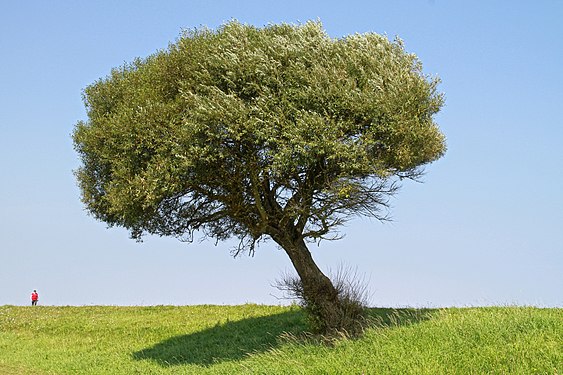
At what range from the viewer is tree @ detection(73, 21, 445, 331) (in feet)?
68.2

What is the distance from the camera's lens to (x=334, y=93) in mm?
20906

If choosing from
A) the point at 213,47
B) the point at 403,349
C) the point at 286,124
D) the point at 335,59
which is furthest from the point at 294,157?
the point at 403,349

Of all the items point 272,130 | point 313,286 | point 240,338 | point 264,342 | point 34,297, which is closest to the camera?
point 272,130

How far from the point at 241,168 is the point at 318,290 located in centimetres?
585

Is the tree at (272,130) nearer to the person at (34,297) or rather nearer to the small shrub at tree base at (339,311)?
the small shrub at tree base at (339,311)

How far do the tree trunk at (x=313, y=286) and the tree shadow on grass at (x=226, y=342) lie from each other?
7.23 ft

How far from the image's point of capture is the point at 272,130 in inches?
806

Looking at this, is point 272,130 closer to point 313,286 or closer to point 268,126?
point 268,126

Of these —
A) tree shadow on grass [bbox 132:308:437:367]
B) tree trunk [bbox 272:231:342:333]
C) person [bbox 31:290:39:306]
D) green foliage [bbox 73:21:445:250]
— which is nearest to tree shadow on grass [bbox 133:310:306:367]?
tree shadow on grass [bbox 132:308:437:367]

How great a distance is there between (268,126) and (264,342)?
10580 millimetres

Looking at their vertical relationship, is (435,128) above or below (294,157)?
above

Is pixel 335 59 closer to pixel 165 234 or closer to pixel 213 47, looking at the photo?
pixel 213 47

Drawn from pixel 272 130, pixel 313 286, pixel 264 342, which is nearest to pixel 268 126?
pixel 272 130

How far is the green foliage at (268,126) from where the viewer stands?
68.1ft
